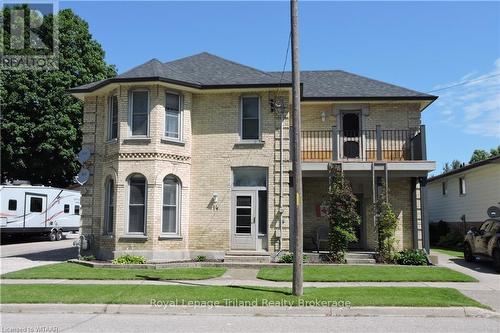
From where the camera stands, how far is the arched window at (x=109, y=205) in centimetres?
1741

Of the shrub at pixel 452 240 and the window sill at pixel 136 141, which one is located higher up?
the window sill at pixel 136 141

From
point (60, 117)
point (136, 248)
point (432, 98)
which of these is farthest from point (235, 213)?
point (60, 117)

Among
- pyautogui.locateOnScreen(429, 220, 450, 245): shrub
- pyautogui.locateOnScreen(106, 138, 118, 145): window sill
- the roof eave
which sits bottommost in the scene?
pyautogui.locateOnScreen(429, 220, 450, 245): shrub

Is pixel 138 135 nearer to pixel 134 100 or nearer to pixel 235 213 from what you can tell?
pixel 134 100

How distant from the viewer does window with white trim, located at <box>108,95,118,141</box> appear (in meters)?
17.7

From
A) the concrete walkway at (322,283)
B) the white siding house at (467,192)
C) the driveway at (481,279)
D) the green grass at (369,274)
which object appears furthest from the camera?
the white siding house at (467,192)

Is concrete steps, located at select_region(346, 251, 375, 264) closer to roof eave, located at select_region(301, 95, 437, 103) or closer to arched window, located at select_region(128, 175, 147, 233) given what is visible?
roof eave, located at select_region(301, 95, 437, 103)

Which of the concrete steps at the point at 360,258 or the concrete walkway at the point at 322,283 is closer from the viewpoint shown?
the concrete walkway at the point at 322,283

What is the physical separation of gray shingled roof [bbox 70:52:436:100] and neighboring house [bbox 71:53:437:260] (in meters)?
0.08

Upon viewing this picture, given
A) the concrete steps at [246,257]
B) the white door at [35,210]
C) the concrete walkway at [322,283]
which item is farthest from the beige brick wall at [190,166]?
the white door at [35,210]

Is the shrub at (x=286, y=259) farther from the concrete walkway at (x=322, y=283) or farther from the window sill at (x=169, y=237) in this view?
the window sill at (x=169, y=237)

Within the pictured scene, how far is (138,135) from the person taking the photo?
1680 centimetres

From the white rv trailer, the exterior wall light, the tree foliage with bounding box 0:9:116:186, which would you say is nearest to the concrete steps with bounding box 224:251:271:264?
the exterior wall light

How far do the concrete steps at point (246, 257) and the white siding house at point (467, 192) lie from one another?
434 inches
